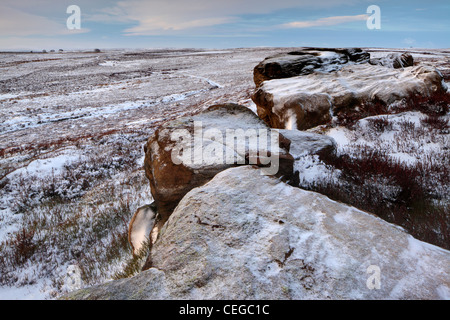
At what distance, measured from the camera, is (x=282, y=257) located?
7.97 feet

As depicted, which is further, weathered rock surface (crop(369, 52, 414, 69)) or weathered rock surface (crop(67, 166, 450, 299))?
weathered rock surface (crop(369, 52, 414, 69))

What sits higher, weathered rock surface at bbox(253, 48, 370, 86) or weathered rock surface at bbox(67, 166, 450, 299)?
weathered rock surface at bbox(253, 48, 370, 86)

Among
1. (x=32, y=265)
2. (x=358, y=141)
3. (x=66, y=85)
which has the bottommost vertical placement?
(x=32, y=265)

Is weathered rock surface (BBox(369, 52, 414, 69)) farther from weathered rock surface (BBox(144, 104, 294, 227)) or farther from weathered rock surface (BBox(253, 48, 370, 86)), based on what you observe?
weathered rock surface (BBox(144, 104, 294, 227))

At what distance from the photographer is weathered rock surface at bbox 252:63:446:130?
9922mm

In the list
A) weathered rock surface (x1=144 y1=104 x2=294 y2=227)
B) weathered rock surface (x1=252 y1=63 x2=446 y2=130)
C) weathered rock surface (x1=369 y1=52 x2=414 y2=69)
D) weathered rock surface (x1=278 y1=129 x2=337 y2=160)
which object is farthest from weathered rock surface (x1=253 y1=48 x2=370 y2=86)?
weathered rock surface (x1=144 y1=104 x2=294 y2=227)

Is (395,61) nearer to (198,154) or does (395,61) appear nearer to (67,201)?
(198,154)

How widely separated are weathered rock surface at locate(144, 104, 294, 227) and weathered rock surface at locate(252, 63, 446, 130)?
14.3ft

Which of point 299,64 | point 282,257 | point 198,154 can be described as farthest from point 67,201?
point 299,64

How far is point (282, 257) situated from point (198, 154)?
9.23 feet
